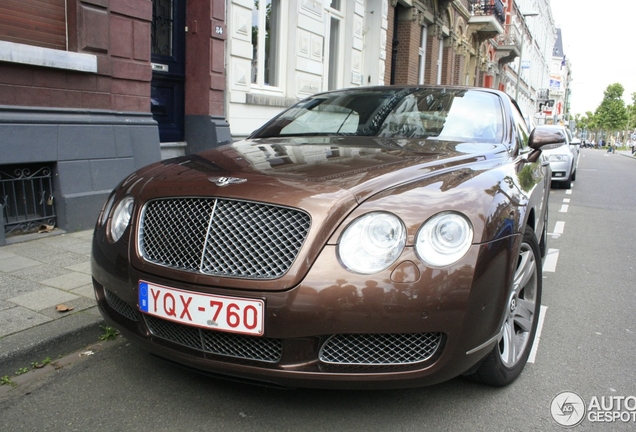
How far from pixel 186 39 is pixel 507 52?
31923 millimetres

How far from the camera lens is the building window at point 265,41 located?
978 centimetres

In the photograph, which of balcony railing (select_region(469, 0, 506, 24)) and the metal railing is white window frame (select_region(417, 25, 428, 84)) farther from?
the metal railing

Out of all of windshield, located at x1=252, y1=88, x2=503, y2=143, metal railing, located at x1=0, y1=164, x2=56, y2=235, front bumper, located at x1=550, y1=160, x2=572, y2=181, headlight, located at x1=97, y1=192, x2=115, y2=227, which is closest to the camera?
headlight, located at x1=97, y1=192, x2=115, y2=227

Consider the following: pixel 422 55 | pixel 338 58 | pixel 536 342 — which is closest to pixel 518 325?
pixel 536 342

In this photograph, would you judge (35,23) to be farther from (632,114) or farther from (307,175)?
(632,114)

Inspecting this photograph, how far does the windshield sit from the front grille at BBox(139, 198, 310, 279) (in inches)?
60.2

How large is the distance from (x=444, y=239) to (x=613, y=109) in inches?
4110

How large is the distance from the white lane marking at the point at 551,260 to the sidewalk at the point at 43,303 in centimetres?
411

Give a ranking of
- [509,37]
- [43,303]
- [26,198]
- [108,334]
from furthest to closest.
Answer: [509,37] < [26,198] < [43,303] < [108,334]

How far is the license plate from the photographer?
2.11 m

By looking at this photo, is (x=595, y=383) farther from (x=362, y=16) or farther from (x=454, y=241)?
(x=362, y=16)

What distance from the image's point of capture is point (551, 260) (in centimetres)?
589

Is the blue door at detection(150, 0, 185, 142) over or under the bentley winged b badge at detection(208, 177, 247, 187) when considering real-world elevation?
over

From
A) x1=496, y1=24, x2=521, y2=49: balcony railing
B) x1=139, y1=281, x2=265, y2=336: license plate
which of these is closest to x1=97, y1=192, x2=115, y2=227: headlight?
x1=139, y1=281, x2=265, y2=336: license plate
